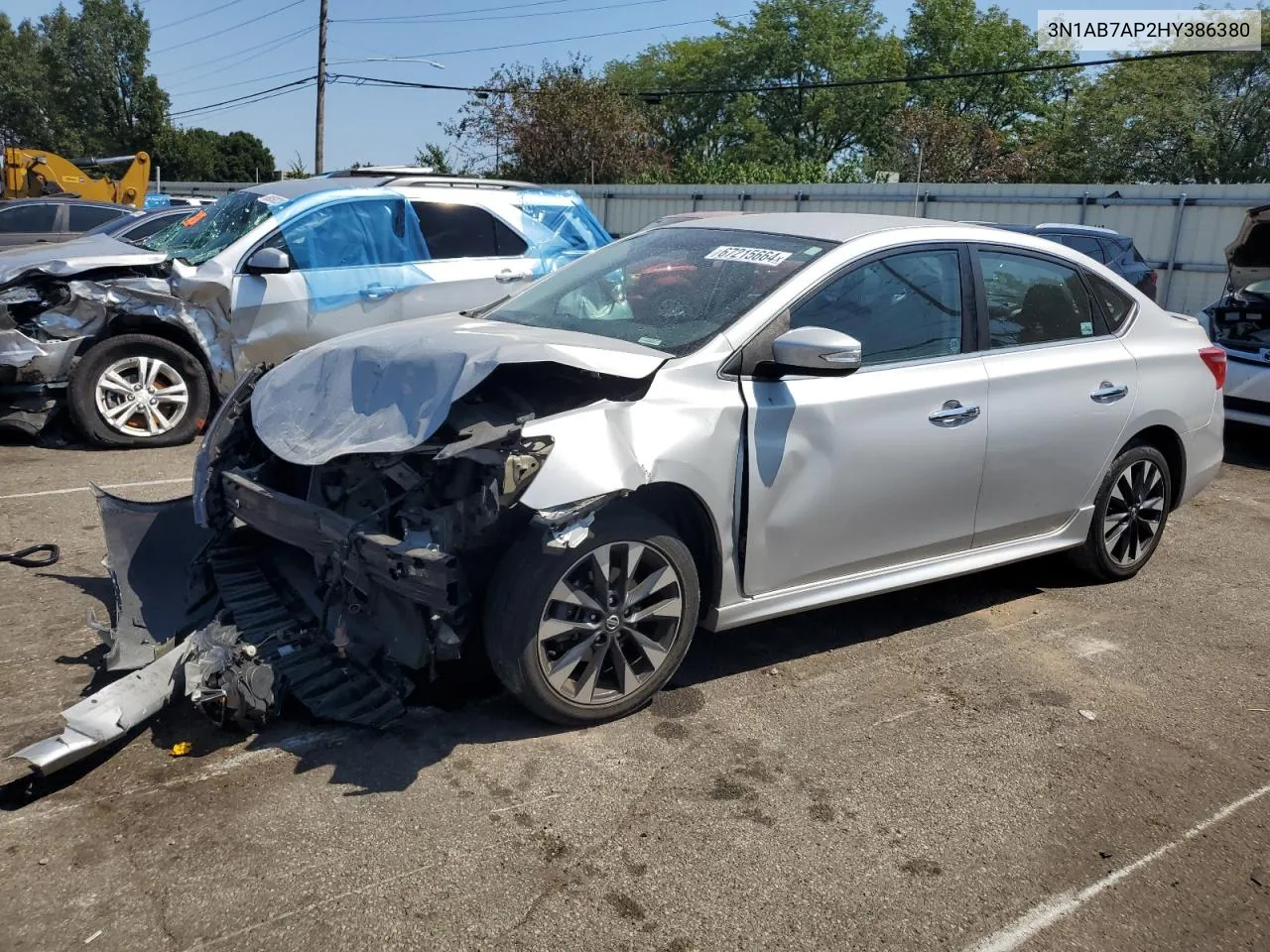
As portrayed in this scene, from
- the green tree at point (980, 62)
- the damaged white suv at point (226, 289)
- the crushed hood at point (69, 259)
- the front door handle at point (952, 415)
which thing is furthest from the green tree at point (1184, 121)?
the front door handle at point (952, 415)

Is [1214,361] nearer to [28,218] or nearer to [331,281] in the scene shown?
[331,281]

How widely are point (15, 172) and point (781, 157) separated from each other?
138ft

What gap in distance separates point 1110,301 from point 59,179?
23196 mm

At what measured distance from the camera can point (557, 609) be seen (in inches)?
Answer: 139

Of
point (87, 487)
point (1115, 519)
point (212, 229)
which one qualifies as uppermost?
point (212, 229)

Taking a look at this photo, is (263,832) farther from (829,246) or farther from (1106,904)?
(829,246)

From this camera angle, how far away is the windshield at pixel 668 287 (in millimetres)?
4098

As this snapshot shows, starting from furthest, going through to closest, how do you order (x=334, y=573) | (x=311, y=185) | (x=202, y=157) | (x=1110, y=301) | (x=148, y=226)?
(x=202, y=157)
(x=148, y=226)
(x=311, y=185)
(x=1110, y=301)
(x=334, y=573)

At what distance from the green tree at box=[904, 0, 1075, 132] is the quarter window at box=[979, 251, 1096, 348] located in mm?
54393

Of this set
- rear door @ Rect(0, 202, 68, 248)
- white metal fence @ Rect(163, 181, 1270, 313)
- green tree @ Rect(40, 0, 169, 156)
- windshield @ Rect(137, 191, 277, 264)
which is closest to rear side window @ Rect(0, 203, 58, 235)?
rear door @ Rect(0, 202, 68, 248)

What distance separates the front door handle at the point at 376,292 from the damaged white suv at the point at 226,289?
0.4 inches

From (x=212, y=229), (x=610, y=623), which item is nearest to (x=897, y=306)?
(x=610, y=623)

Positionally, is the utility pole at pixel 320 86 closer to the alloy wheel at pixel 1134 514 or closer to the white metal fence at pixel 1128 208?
the white metal fence at pixel 1128 208

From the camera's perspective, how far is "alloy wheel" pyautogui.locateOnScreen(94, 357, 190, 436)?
7.64 metres
